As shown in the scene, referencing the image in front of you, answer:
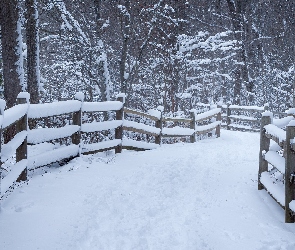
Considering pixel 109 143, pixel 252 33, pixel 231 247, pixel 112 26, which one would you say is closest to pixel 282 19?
pixel 252 33

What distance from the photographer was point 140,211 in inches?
195

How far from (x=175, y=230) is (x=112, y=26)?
41.2ft

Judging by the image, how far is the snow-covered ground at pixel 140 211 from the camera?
400cm

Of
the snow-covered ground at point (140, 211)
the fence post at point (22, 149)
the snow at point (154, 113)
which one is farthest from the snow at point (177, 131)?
the fence post at point (22, 149)

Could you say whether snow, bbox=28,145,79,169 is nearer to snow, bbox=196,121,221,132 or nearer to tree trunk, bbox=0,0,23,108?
tree trunk, bbox=0,0,23,108

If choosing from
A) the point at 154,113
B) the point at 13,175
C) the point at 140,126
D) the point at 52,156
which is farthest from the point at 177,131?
the point at 13,175

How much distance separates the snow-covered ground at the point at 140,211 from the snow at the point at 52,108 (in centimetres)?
109

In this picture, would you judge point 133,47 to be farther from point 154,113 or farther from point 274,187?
point 274,187

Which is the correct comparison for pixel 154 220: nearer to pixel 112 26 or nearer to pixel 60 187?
pixel 60 187

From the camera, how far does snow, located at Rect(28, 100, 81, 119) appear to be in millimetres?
6085

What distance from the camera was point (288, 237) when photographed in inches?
165

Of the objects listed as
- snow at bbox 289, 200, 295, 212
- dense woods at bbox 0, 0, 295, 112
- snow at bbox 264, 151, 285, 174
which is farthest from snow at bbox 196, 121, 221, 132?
snow at bbox 289, 200, 295, 212

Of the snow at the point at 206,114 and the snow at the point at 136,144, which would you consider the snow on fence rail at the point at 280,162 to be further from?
the snow at the point at 206,114

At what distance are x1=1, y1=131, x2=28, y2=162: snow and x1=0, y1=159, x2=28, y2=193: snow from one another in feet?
1.07
